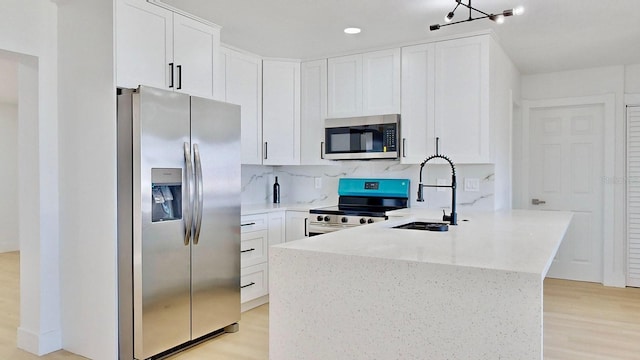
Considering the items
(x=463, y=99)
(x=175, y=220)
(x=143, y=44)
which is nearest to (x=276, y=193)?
(x=175, y=220)

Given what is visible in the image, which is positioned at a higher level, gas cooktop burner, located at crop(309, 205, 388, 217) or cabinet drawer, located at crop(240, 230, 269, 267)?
gas cooktop burner, located at crop(309, 205, 388, 217)

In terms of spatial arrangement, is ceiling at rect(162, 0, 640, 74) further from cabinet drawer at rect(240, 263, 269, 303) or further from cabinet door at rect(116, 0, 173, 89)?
cabinet drawer at rect(240, 263, 269, 303)

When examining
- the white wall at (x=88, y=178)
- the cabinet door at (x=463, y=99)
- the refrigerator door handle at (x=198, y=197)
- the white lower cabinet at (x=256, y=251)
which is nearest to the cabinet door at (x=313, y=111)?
the white lower cabinet at (x=256, y=251)

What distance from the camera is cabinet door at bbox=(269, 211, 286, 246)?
418cm

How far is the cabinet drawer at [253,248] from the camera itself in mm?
3855

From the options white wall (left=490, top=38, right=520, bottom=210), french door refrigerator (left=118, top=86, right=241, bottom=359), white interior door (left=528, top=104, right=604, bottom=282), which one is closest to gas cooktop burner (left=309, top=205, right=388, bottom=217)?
french door refrigerator (left=118, top=86, right=241, bottom=359)

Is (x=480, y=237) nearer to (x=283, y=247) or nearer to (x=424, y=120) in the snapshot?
(x=283, y=247)

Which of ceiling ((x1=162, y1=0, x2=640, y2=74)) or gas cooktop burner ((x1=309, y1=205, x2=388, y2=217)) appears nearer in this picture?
ceiling ((x1=162, y1=0, x2=640, y2=74))


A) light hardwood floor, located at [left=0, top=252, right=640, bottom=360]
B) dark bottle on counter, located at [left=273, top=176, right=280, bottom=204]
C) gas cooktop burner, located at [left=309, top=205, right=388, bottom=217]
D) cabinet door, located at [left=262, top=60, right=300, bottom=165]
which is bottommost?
light hardwood floor, located at [left=0, top=252, right=640, bottom=360]

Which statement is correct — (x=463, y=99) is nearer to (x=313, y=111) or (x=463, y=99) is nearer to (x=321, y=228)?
(x=313, y=111)

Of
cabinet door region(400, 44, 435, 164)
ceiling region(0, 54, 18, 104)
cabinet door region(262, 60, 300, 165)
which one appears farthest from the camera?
ceiling region(0, 54, 18, 104)

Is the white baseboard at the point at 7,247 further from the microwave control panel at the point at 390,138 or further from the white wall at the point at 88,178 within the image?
the microwave control panel at the point at 390,138

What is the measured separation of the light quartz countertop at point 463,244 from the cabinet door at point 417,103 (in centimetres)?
131

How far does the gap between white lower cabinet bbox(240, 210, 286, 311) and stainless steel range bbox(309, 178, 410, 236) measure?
1.14 feet
